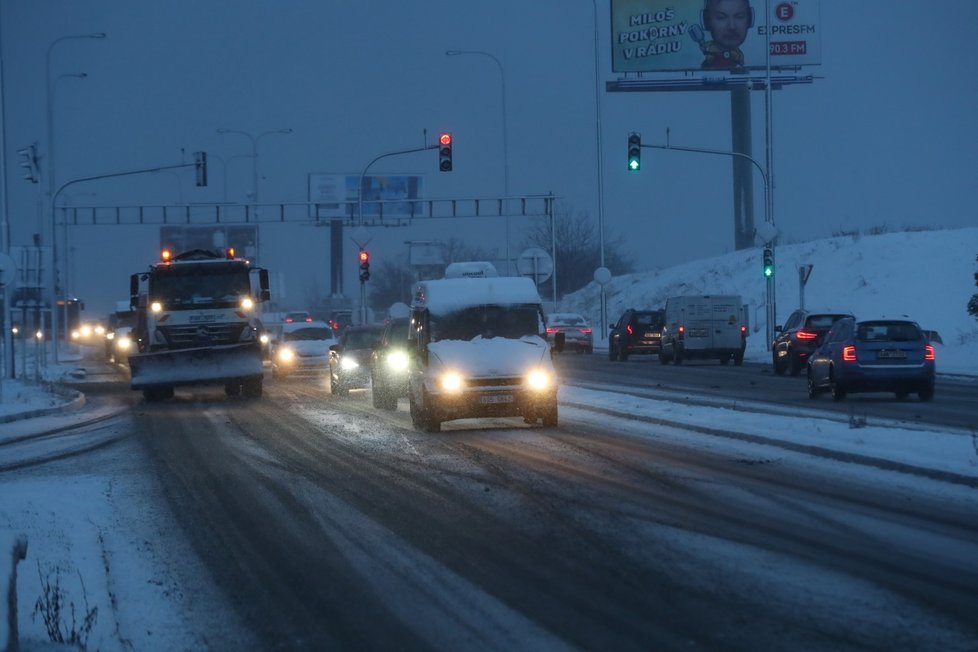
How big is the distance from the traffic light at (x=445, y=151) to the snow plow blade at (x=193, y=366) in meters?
13.0

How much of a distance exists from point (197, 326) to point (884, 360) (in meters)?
14.7

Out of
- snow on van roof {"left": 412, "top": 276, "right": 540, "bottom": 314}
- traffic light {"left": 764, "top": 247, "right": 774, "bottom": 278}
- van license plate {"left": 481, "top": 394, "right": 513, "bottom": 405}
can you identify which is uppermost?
traffic light {"left": 764, "top": 247, "right": 774, "bottom": 278}

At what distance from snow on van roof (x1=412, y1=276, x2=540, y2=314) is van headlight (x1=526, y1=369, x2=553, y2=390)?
1414 millimetres

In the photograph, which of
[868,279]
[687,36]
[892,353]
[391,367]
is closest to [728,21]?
[687,36]

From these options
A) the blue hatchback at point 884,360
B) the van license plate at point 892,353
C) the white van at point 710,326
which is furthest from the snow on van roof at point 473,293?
the white van at point 710,326

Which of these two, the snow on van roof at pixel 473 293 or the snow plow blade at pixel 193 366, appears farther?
the snow plow blade at pixel 193 366

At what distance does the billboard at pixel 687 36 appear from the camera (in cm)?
7481

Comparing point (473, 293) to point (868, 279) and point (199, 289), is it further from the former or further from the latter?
point (868, 279)


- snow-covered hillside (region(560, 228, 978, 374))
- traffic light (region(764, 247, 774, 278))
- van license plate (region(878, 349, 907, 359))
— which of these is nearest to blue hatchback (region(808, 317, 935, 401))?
van license plate (region(878, 349, 907, 359))

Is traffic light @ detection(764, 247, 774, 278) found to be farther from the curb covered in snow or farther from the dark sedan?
the curb covered in snow

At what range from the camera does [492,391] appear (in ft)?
66.4

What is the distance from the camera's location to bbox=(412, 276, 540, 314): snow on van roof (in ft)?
70.0

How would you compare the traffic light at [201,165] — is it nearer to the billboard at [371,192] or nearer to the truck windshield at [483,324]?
the truck windshield at [483,324]

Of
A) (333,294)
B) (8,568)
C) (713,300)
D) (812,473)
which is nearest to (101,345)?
(333,294)
